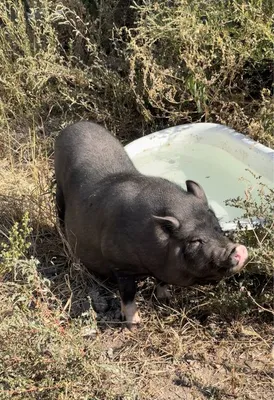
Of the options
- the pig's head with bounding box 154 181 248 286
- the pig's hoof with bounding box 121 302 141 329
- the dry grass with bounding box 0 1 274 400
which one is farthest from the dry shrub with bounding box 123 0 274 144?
the pig's hoof with bounding box 121 302 141 329

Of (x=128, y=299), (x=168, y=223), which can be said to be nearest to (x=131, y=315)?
(x=128, y=299)

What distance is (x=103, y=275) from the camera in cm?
378

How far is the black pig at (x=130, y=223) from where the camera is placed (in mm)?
3173

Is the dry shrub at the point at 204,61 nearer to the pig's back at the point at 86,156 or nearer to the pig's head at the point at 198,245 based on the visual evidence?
the pig's back at the point at 86,156

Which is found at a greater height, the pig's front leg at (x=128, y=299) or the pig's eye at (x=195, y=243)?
Result: the pig's eye at (x=195, y=243)

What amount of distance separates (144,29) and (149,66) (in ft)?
0.93

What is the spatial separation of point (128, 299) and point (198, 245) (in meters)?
0.59

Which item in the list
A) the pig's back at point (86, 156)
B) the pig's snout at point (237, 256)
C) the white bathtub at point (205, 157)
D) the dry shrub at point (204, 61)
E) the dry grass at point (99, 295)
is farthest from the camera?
the dry shrub at point (204, 61)

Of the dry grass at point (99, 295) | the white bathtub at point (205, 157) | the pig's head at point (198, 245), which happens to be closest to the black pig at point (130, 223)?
the pig's head at point (198, 245)

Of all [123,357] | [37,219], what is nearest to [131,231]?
[123,357]

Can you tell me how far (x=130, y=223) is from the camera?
3.36 metres

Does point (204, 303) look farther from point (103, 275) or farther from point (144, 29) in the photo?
point (144, 29)

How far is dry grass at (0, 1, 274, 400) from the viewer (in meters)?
2.94

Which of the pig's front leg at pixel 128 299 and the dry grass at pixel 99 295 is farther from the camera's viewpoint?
the pig's front leg at pixel 128 299
